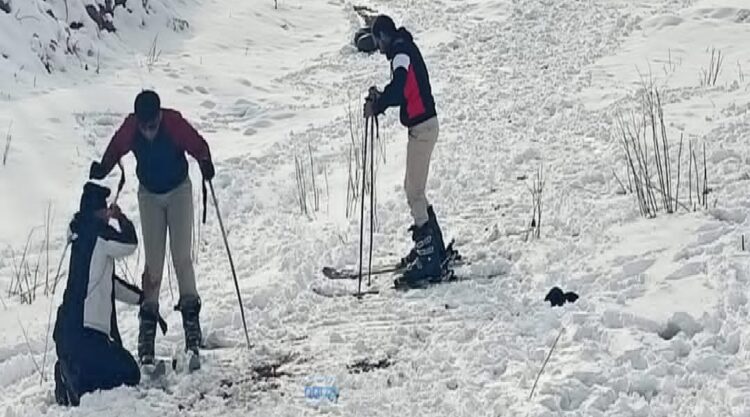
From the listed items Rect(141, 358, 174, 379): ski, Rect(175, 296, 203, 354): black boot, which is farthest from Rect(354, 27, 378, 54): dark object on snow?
Rect(141, 358, 174, 379): ski

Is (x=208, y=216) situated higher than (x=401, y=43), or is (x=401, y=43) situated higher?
(x=401, y=43)

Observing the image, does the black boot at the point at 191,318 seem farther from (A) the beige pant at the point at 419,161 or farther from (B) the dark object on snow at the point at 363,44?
(B) the dark object on snow at the point at 363,44

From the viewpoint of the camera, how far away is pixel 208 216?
11055 mm

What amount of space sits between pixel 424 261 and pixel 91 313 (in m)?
2.85

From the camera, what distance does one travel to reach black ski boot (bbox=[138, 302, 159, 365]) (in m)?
7.37

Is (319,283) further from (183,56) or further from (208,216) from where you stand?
(183,56)

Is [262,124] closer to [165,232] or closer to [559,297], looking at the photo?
[165,232]

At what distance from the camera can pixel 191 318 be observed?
7.54 meters

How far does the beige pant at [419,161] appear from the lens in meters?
8.75

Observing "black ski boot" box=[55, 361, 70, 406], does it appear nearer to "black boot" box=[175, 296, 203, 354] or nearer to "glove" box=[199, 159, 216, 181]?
"black boot" box=[175, 296, 203, 354]

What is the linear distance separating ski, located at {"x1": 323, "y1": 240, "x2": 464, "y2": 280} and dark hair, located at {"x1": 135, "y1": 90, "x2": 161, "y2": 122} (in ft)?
7.83

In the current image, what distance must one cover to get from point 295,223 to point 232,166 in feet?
7.37

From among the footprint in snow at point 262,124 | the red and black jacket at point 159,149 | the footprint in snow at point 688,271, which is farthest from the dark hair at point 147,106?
the footprint in snow at point 262,124

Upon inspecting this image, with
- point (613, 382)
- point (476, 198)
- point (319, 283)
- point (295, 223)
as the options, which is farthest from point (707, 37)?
point (613, 382)
